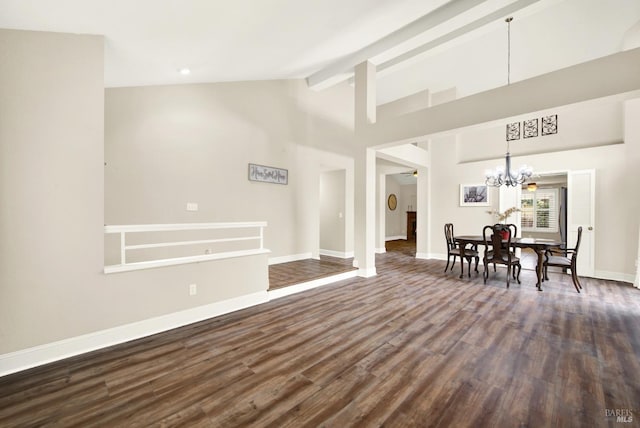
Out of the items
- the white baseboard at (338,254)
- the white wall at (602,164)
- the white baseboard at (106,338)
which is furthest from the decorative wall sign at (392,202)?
the white baseboard at (106,338)

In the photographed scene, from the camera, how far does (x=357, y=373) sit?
6.68ft

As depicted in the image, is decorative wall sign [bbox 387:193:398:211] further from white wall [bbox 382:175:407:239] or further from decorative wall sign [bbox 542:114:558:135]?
decorative wall sign [bbox 542:114:558:135]

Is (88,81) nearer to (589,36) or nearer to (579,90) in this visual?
(579,90)

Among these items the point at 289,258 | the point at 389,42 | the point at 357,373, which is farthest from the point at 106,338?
the point at 389,42

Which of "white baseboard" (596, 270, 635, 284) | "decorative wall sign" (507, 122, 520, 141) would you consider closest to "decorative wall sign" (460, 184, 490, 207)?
"decorative wall sign" (507, 122, 520, 141)

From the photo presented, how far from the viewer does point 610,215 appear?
199 inches

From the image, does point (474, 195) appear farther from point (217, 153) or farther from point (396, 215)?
point (217, 153)

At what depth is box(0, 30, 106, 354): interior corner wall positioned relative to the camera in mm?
2068

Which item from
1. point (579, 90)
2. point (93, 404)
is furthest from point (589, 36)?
point (93, 404)

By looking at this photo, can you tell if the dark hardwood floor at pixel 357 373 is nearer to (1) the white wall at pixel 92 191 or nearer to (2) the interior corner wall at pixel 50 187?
(1) the white wall at pixel 92 191

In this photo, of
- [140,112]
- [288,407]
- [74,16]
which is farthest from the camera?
[140,112]

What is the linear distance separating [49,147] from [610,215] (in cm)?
847

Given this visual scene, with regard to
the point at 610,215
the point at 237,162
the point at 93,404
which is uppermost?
the point at 237,162

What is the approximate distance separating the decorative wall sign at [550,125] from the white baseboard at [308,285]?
17.4 feet
